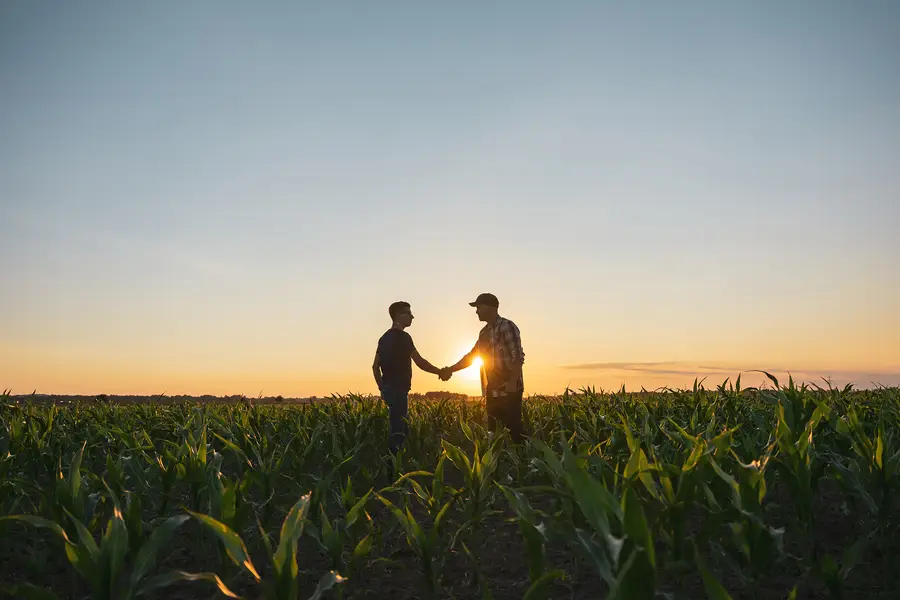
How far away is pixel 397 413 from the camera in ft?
29.2

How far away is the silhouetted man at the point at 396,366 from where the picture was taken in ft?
29.2

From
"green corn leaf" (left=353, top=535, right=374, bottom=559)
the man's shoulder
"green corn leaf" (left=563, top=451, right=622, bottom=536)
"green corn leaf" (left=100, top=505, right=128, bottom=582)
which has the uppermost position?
the man's shoulder

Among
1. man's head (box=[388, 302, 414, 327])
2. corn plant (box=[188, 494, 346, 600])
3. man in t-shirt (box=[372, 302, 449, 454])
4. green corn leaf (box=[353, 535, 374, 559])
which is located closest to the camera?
corn plant (box=[188, 494, 346, 600])

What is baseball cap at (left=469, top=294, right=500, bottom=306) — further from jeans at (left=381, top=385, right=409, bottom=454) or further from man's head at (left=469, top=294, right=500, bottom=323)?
jeans at (left=381, top=385, right=409, bottom=454)

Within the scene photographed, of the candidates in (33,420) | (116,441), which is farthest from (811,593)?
(33,420)

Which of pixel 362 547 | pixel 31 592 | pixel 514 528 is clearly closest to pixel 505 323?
pixel 514 528

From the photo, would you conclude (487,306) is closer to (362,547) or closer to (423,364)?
(423,364)

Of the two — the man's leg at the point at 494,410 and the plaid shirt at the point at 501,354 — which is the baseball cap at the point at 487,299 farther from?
the man's leg at the point at 494,410

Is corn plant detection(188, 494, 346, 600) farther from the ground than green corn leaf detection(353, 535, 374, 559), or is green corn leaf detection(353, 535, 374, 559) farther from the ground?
corn plant detection(188, 494, 346, 600)

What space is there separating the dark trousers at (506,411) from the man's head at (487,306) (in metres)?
1.04

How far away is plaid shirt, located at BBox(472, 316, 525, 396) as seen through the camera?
891 cm

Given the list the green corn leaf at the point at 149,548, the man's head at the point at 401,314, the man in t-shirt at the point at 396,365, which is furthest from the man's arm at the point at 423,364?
the green corn leaf at the point at 149,548

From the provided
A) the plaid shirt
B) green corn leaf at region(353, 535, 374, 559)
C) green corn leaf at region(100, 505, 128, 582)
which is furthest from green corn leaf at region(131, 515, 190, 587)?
the plaid shirt

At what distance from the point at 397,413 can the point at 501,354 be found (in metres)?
1.63
